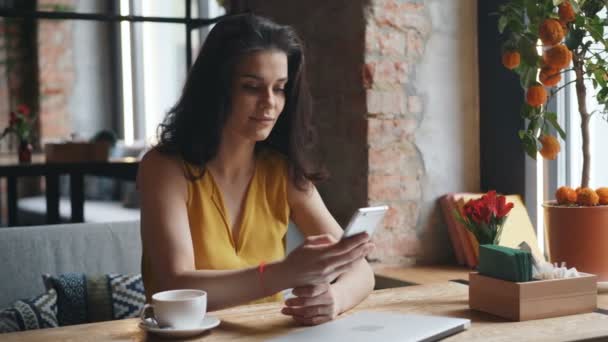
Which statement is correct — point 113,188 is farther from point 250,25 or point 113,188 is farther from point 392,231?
point 250,25

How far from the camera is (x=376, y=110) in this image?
8.73ft

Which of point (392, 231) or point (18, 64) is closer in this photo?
point (392, 231)

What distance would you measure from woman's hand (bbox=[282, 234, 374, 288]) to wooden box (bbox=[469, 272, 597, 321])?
256 mm

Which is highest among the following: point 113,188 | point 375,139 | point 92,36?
point 92,36

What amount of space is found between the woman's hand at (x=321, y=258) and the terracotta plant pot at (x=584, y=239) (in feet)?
2.03

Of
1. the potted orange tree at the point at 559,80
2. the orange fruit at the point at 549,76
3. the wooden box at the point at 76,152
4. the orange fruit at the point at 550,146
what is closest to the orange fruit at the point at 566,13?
the potted orange tree at the point at 559,80

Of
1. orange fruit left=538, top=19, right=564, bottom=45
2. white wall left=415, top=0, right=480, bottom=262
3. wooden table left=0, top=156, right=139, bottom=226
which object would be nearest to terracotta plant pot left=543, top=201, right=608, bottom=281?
orange fruit left=538, top=19, right=564, bottom=45

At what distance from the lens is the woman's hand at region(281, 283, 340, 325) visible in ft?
4.94

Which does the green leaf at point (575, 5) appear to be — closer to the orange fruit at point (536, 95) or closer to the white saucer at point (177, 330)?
the orange fruit at point (536, 95)

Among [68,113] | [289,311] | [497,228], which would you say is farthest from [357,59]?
[68,113]

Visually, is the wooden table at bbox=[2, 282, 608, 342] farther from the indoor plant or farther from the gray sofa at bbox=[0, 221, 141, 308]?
the indoor plant

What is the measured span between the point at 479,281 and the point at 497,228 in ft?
0.40

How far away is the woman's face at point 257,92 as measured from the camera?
1.82m

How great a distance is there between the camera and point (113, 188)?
6754 millimetres
